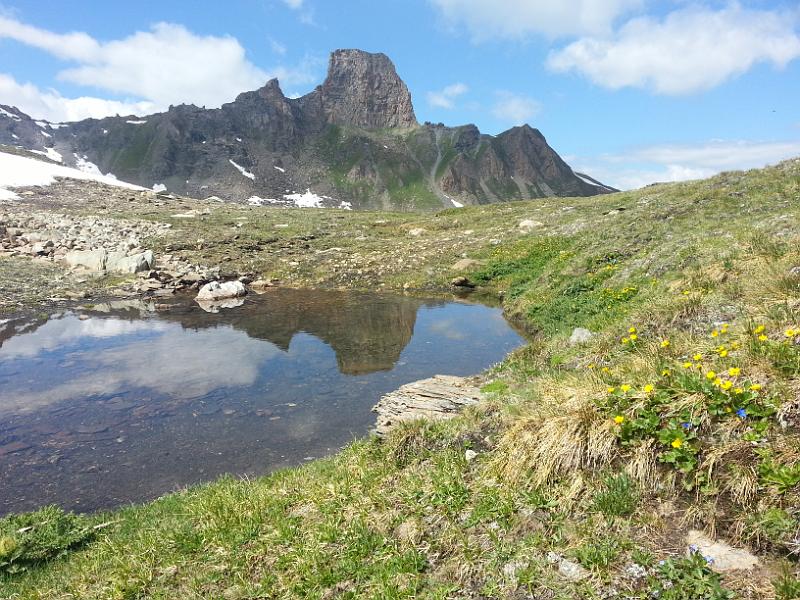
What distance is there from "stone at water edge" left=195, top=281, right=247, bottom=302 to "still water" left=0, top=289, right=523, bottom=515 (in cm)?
259

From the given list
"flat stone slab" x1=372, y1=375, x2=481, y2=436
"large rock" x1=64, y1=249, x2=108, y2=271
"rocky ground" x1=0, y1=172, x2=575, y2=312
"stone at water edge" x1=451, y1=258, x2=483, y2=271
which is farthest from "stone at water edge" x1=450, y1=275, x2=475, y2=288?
"large rock" x1=64, y1=249, x2=108, y2=271

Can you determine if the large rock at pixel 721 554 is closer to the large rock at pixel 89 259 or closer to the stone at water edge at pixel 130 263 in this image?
the stone at water edge at pixel 130 263

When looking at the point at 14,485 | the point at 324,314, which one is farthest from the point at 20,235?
the point at 14,485

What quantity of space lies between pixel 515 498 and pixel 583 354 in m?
5.75

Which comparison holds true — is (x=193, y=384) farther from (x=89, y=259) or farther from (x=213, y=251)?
(x=213, y=251)

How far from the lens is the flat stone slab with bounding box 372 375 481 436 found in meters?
10.5

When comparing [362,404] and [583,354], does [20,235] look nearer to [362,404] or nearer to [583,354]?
[362,404]

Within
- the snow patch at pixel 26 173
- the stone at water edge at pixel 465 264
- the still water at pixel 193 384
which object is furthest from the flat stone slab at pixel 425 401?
the snow patch at pixel 26 173

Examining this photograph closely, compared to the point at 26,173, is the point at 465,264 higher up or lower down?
lower down

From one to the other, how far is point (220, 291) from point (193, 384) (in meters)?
15.4

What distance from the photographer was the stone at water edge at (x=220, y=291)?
2945 centimetres

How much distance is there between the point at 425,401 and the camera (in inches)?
443

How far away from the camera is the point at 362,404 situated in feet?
47.0

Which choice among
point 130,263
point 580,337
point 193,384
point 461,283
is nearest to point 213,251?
point 130,263
